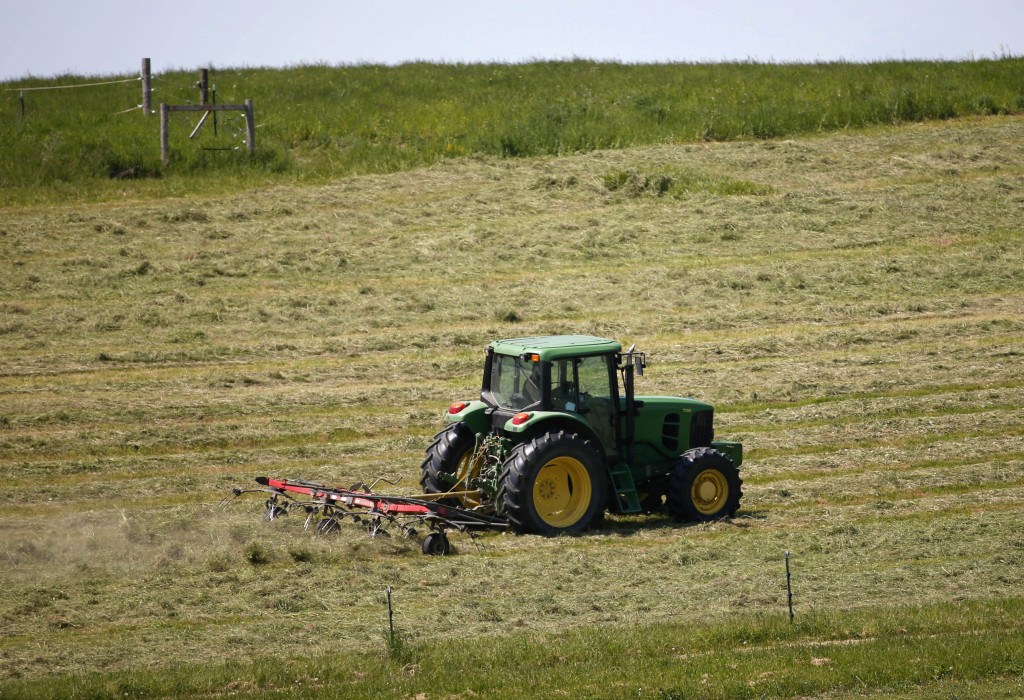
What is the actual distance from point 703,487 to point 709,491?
0.09 m

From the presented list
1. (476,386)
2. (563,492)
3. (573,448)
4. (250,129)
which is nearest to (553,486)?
(563,492)

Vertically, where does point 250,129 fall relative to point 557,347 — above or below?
above

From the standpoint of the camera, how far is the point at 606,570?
35.9ft

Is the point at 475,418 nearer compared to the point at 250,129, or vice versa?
the point at 475,418

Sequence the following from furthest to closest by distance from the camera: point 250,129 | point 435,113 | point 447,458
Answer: point 435,113 → point 250,129 → point 447,458

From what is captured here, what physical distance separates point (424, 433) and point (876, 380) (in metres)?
6.99

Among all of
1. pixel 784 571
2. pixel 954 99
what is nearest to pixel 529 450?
pixel 784 571

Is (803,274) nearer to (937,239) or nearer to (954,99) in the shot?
(937,239)

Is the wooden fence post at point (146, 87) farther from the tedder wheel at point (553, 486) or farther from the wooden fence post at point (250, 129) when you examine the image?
the tedder wheel at point (553, 486)

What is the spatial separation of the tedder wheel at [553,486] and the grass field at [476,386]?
0.32 meters

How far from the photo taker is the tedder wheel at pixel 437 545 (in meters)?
11.5

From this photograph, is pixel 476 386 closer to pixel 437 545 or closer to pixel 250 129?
pixel 437 545

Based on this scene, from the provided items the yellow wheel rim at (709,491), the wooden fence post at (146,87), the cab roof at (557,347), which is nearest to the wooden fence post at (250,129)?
the wooden fence post at (146,87)

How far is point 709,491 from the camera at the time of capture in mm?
12875
